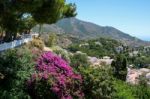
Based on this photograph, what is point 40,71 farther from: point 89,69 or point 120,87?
point 120,87

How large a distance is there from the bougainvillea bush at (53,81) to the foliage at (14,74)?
0.58 m

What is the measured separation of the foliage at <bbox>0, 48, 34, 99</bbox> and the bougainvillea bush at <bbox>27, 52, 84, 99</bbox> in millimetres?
583

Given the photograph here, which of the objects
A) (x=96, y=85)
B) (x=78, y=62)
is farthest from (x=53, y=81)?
(x=78, y=62)

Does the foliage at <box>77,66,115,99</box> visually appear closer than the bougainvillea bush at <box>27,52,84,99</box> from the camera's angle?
No

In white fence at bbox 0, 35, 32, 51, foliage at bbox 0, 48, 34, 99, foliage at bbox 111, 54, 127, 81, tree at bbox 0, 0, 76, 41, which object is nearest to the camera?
tree at bbox 0, 0, 76, 41

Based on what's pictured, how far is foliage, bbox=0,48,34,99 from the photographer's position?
75.7 ft

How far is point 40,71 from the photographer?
25.5m

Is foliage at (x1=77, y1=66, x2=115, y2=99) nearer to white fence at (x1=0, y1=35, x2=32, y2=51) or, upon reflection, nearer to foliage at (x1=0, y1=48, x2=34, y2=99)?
foliage at (x1=0, y1=48, x2=34, y2=99)

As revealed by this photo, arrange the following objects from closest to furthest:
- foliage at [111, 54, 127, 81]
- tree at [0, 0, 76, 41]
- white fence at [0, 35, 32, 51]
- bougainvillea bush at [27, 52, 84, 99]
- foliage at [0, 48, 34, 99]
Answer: tree at [0, 0, 76, 41], foliage at [0, 48, 34, 99], bougainvillea bush at [27, 52, 84, 99], white fence at [0, 35, 32, 51], foliage at [111, 54, 127, 81]

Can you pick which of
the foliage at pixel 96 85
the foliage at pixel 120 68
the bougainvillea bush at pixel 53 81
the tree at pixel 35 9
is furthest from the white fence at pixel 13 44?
the foliage at pixel 120 68

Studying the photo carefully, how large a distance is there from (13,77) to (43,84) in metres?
1.97

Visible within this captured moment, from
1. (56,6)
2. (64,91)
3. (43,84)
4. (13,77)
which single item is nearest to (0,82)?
(13,77)

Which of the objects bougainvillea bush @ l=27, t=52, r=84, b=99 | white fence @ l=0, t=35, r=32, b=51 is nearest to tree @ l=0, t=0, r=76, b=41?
white fence @ l=0, t=35, r=32, b=51

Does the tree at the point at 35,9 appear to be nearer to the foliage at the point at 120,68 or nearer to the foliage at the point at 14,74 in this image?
the foliage at the point at 14,74
